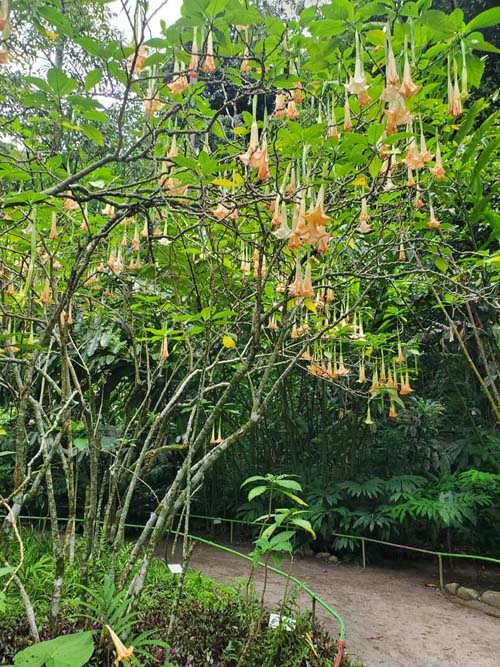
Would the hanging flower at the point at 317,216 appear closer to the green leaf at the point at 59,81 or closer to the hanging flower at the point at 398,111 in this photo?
the hanging flower at the point at 398,111

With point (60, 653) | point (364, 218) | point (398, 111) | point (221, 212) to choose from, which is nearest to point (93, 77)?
point (221, 212)

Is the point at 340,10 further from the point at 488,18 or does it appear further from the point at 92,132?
the point at 92,132

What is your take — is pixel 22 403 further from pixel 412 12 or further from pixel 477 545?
pixel 477 545

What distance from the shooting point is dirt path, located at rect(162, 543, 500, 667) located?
2.53 m

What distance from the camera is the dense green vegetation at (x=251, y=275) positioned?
1286mm

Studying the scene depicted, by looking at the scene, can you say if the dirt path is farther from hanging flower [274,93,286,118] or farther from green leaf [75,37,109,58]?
green leaf [75,37,109,58]

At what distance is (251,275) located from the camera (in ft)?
8.32

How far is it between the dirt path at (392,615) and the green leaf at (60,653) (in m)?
1.73

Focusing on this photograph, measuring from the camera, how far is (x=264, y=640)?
79.7 inches

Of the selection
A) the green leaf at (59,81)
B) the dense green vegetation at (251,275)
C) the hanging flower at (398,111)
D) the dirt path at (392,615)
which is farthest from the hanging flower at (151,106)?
the dirt path at (392,615)

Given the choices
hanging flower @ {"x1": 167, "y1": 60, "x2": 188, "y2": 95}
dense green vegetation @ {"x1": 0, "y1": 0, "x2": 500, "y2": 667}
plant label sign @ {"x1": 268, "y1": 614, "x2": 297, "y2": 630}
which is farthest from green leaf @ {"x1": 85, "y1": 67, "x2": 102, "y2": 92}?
plant label sign @ {"x1": 268, "y1": 614, "x2": 297, "y2": 630}

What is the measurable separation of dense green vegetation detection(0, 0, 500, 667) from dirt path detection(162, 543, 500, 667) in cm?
35

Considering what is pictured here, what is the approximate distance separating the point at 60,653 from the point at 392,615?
2.59 metres

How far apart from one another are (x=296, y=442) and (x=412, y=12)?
4260mm
